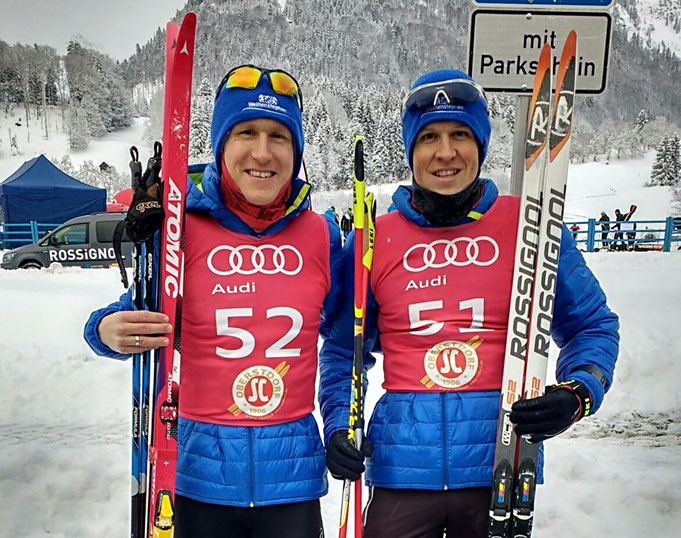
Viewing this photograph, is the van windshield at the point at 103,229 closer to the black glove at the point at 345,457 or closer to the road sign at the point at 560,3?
the road sign at the point at 560,3

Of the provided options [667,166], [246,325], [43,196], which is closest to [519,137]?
[246,325]

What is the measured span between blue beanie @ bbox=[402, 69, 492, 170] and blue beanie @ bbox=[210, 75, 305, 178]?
13.4 inches

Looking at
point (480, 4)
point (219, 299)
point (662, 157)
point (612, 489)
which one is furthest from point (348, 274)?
point (662, 157)

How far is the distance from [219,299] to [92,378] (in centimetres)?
337

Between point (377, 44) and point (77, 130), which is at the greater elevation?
Answer: point (377, 44)

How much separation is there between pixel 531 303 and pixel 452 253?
27 cm

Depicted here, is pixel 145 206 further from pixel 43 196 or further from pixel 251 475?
pixel 43 196

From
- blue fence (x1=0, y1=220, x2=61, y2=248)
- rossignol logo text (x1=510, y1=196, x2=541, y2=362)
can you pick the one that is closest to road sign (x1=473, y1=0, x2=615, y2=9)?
rossignol logo text (x1=510, y1=196, x2=541, y2=362)

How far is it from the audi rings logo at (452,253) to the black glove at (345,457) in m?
0.53

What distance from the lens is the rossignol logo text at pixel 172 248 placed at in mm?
1510

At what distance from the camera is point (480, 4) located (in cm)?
209

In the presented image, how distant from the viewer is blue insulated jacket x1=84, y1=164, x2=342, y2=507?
1.51 m

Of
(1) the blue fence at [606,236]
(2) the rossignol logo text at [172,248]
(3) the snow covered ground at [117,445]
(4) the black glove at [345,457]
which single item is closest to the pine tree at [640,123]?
(1) the blue fence at [606,236]

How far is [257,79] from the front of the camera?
158 cm
